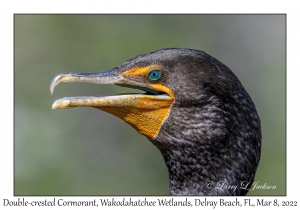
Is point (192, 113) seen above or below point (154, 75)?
below

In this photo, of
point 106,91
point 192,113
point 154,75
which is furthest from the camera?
point 106,91

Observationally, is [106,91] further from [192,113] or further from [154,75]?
[192,113]

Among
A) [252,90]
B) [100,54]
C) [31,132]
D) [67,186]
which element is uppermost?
[100,54]

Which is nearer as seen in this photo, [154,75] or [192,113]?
[192,113]

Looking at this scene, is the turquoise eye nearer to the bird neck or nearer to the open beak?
the open beak

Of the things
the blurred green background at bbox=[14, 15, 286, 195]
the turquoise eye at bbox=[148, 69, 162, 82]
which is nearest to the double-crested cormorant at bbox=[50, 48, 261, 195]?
the turquoise eye at bbox=[148, 69, 162, 82]

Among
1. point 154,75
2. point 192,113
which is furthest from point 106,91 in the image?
point 192,113

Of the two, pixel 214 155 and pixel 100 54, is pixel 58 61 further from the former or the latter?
pixel 214 155
